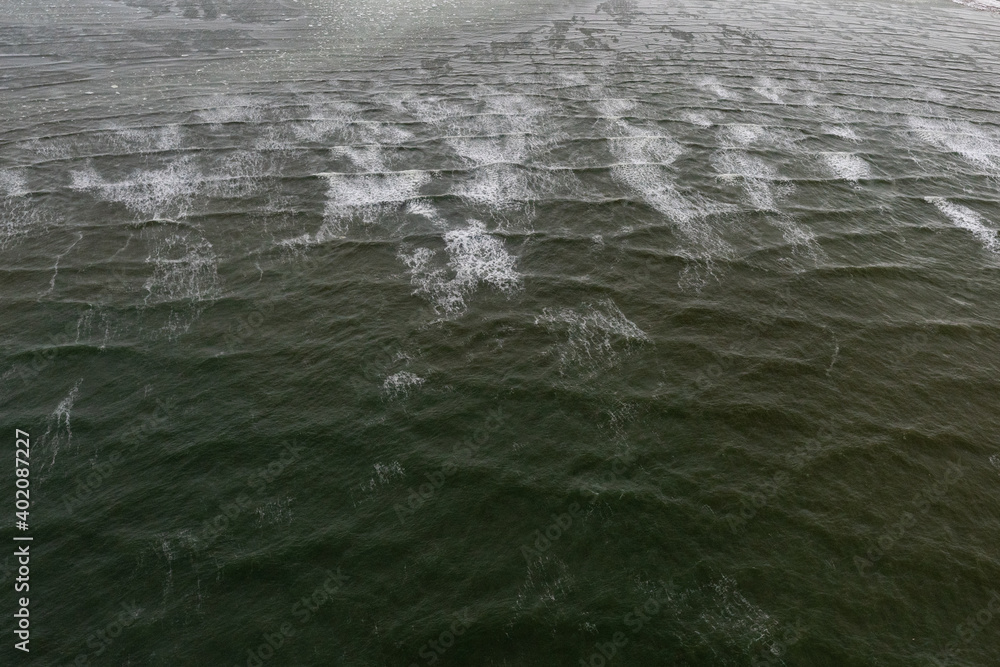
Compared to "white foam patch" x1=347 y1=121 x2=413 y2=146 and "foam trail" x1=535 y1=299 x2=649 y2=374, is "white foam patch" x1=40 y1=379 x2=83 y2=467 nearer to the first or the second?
"foam trail" x1=535 y1=299 x2=649 y2=374

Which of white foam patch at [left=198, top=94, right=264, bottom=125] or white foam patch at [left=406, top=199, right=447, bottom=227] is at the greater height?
white foam patch at [left=198, top=94, right=264, bottom=125]

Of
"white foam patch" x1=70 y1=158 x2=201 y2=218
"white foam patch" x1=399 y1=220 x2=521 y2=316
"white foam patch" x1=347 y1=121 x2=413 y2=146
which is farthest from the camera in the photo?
"white foam patch" x1=347 y1=121 x2=413 y2=146

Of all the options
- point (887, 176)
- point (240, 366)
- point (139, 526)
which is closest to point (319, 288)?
point (240, 366)

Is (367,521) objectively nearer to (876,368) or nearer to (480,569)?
(480,569)

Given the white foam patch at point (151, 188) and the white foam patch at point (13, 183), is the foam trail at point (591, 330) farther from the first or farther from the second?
the white foam patch at point (13, 183)

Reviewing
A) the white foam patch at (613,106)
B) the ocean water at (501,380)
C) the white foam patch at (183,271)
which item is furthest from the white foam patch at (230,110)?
the white foam patch at (613,106)

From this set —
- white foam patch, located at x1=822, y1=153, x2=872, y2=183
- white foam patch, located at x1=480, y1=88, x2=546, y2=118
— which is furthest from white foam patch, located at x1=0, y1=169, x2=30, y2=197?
white foam patch, located at x1=822, y1=153, x2=872, y2=183

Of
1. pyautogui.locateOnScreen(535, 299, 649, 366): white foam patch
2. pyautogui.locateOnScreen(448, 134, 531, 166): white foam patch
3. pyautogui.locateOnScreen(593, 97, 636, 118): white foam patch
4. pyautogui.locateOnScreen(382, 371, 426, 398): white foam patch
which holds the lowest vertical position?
pyautogui.locateOnScreen(382, 371, 426, 398): white foam patch
